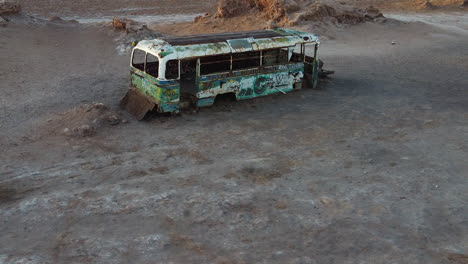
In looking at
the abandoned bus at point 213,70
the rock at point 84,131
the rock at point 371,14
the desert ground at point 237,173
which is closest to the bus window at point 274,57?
the abandoned bus at point 213,70

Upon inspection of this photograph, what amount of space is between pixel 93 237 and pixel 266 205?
3204 mm

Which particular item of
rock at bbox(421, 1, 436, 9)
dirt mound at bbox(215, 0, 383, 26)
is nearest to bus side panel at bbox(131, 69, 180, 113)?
dirt mound at bbox(215, 0, 383, 26)

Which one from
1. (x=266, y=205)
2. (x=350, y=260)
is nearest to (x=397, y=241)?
(x=350, y=260)

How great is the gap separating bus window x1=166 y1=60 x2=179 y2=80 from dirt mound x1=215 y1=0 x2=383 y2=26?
13.5 meters

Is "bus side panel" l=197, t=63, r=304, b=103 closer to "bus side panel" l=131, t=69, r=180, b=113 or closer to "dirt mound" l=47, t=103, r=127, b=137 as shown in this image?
"bus side panel" l=131, t=69, r=180, b=113

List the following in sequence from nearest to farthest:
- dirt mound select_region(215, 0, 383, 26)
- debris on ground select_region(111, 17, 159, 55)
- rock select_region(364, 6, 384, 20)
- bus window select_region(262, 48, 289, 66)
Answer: bus window select_region(262, 48, 289, 66), debris on ground select_region(111, 17, 159, 55), dirt mound select_region(215, 0, 383, 26), rock select_region(364, 6, 384, 20)

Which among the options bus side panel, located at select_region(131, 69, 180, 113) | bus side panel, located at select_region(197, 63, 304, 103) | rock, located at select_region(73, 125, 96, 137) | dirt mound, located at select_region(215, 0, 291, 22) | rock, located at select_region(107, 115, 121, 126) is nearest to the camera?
rock, located at select_region(73, 125, 96, 137)

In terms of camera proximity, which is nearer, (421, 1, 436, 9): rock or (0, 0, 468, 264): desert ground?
(0, 0, 468, 264): desert ground

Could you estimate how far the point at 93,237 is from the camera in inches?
299

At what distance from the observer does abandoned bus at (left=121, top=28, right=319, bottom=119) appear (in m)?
12.6

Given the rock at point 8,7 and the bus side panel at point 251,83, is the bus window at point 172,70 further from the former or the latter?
the rock at point 8,7

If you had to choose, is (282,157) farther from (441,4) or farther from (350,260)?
(441,4)

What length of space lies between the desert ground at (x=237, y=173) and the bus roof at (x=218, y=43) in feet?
5.75

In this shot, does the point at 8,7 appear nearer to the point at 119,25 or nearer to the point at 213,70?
the point at 119,25
